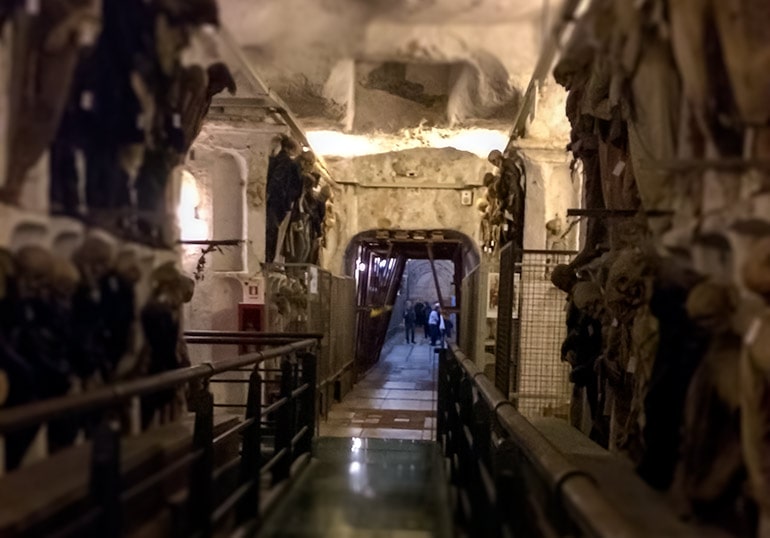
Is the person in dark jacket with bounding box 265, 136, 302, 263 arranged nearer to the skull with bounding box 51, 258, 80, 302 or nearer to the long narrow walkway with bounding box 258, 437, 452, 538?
the long narrow walkway with bounding box 258, 437, 452, 538

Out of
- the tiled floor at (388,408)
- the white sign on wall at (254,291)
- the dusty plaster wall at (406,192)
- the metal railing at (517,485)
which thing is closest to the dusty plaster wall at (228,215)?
the white sign on wall at (254,291)

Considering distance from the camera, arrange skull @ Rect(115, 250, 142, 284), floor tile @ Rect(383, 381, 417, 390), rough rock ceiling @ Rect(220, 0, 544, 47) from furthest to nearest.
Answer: floor tile @ Rect(383, 381, 417, 390) < rough rock ceiling @ Rect(220, 0, 544, 47) < skull @ Rect(115, 250, 142, 284)

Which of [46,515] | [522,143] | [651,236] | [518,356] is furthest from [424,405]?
[46,515]

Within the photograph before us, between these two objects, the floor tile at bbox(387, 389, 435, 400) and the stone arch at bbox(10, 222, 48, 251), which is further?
the floor tile at bbox(387, 389, 435, 400)

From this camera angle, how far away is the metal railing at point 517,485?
5.24ft

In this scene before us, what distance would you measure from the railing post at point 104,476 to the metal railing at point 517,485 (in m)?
1.17

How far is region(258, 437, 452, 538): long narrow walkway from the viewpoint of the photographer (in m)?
2.77

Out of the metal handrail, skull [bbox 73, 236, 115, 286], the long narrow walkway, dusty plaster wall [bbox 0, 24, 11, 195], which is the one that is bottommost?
the long narrow walkway

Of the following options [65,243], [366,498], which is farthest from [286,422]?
[65,243]

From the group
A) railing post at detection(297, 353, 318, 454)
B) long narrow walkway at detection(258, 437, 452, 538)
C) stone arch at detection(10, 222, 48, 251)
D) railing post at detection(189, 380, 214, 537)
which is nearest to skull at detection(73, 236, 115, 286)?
stone arch at detection(10, 222, 48, 251)

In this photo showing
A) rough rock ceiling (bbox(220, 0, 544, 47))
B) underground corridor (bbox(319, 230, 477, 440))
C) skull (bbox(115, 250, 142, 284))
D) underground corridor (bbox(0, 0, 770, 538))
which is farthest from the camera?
underground corridor (bbox(319, 230, 477, 440))

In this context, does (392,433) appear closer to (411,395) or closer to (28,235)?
(411,395)

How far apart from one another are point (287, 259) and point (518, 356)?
2.83 m

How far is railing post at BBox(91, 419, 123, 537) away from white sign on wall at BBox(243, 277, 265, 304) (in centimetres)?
499
